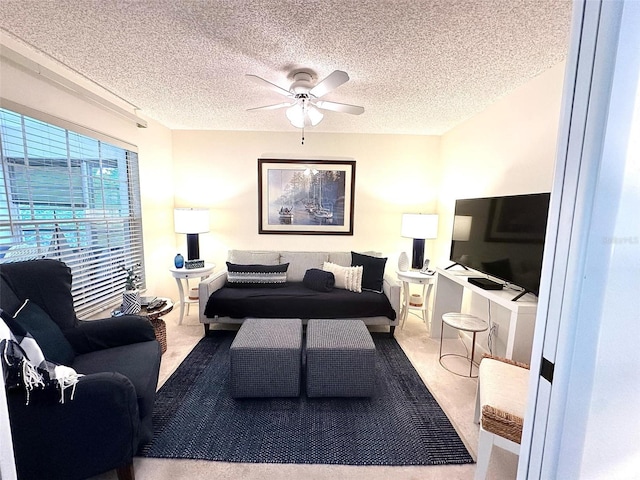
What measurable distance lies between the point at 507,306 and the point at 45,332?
2742mm

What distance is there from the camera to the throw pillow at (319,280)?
2985 mm

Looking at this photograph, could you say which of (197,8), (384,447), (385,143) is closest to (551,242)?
(384,447)

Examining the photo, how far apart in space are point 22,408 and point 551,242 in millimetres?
1997

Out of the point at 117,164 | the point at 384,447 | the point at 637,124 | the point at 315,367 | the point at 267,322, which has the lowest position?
the point at 384,447

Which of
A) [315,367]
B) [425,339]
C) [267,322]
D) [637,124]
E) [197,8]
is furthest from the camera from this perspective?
[425,339]

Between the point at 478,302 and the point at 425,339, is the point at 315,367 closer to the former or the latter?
the point at 425,339

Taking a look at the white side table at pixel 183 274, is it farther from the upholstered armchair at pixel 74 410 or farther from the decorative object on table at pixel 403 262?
the decorative object on table at pixel 403 262

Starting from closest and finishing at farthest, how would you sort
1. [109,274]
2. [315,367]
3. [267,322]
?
[315,367] → [267,322] → [109,274]

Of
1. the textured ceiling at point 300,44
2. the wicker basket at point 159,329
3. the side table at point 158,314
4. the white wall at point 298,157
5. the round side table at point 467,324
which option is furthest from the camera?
the white wall at point 298,157

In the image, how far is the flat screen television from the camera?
170 centimetres

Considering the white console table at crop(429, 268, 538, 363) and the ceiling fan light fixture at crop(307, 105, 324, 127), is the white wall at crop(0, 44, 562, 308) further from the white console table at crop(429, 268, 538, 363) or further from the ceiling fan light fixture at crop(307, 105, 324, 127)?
the ceiling fan light fixture at crop(307, 105, 324, 127)

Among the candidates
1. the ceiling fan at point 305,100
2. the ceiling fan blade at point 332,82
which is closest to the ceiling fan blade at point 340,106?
the ceiling fan at point 305,100

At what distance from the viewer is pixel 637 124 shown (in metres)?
0.56

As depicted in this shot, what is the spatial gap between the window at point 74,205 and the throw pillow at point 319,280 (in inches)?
74.9
